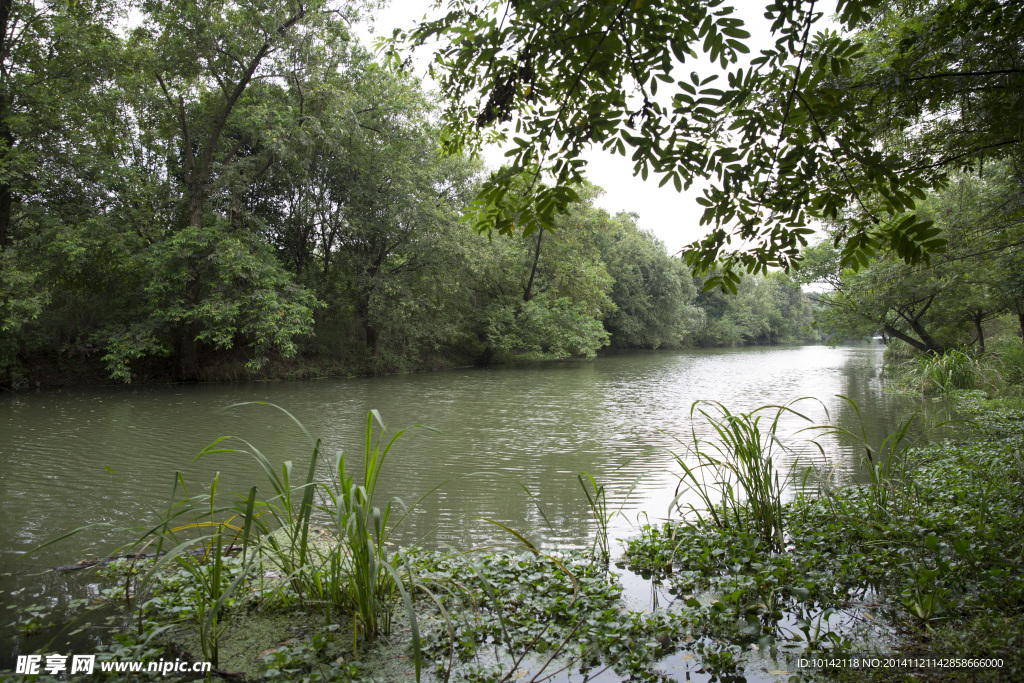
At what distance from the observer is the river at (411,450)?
455 cm

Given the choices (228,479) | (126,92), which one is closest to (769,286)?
(126,92)

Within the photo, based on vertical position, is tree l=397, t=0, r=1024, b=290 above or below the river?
above

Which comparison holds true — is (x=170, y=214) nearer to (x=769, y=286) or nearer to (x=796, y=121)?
(x=796, y=121)

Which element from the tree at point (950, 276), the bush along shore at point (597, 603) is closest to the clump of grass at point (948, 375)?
the tree at point (950, 276)

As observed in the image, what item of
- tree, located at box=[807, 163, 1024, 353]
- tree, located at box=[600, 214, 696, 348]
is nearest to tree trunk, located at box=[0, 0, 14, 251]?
tree, located at box=[807, 163, 1024, 353]

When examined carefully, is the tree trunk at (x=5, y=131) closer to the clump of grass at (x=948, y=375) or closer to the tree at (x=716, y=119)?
the tree at (x=716, y=119)

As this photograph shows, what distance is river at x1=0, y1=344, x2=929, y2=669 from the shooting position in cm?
455

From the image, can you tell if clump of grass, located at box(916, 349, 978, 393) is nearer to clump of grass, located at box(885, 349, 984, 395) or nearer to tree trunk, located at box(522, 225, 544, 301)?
clump of grass, located at box(885, 349, 984, 395)

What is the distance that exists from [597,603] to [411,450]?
529cm

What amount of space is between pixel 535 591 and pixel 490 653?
22.0 inches

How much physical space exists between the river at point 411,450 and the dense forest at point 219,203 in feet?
6.68

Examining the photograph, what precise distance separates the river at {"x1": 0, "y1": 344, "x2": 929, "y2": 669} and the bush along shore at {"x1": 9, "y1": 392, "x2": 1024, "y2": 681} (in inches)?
20.3

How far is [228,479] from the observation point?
608 centimetres

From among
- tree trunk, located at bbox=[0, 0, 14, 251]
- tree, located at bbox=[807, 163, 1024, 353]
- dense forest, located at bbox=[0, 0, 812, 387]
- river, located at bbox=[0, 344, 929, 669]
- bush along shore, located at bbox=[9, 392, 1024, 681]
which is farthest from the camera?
dense forest, located at bbox=[0, 0, 812, 387]
